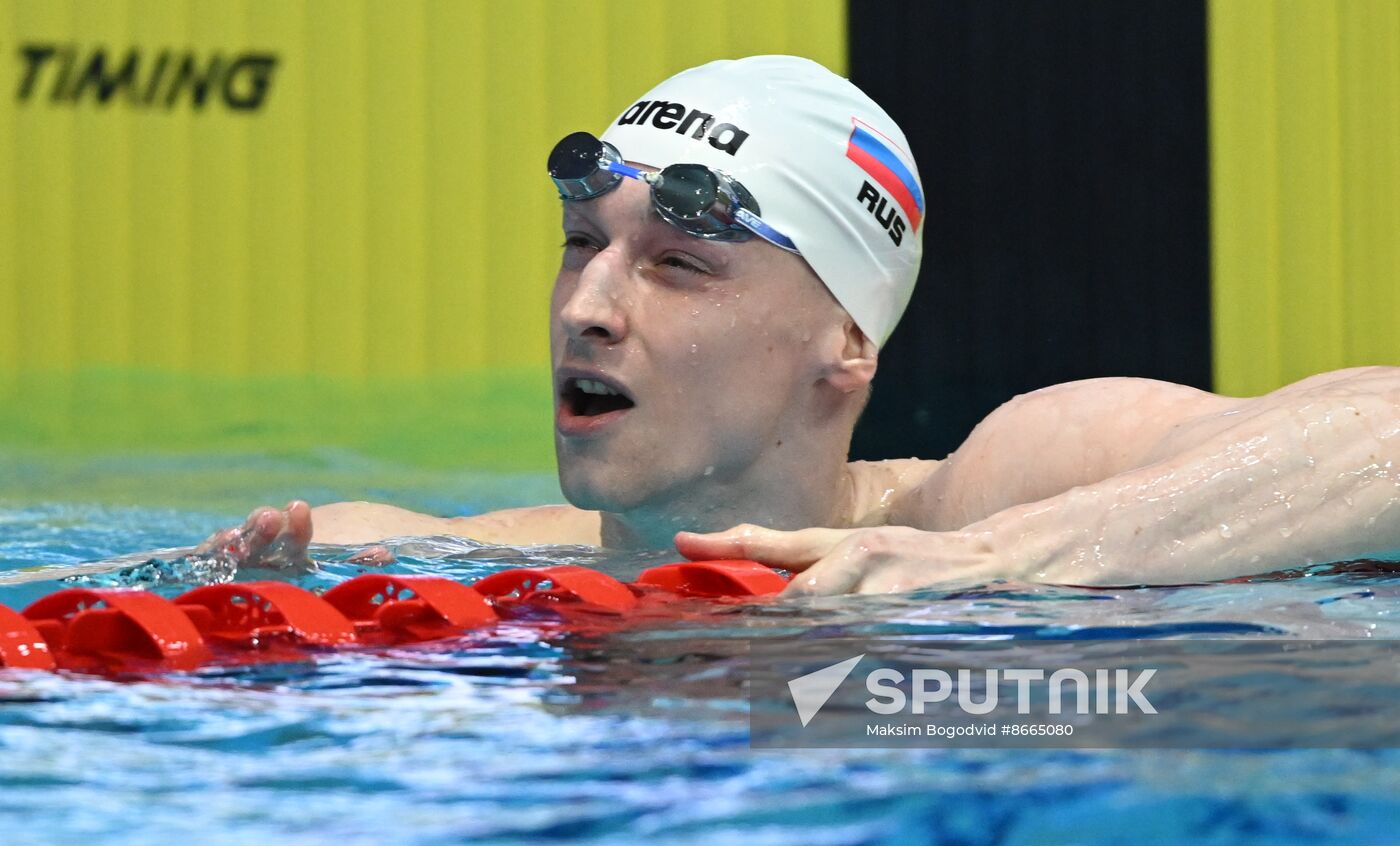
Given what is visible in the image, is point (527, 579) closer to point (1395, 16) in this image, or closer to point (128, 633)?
point (128, 633)

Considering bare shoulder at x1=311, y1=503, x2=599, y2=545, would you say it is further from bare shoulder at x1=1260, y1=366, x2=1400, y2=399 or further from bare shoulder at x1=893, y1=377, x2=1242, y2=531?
bare shoulder at x1=1260, y1=366, x2=1400, y2=399

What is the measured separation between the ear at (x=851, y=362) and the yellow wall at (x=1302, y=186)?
3799 millimetres

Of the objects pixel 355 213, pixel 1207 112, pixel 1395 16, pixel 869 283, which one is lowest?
pixel 869 283

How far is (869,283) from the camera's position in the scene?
9.81 feet

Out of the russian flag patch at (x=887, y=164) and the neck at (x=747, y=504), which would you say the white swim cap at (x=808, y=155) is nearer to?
the russian flag patch at (x=887, y=164)

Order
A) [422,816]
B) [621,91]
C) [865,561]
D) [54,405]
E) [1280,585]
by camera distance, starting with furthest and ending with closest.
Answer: [621,91]
[54,405]
[1280,585]
[865,561]
[422,816]

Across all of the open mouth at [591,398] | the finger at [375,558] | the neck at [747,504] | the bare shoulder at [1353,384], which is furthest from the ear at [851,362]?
the finger at [375,558]

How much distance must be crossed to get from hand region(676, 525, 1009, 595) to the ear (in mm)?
720

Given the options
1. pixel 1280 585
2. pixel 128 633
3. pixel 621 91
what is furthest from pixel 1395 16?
pixel 128 633

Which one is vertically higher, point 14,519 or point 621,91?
point 621,91

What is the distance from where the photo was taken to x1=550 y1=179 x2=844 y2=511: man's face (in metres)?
2.66

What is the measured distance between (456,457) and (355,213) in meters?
0.95

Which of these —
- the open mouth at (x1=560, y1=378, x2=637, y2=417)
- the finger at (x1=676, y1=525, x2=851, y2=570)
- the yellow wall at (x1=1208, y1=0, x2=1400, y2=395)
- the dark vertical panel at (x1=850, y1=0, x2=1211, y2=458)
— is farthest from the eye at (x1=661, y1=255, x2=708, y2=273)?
the yellow wall at (x1=1208, y1=0, x2=1400, y2=395)

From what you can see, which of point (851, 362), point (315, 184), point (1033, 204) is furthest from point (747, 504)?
point (1033, 204)
